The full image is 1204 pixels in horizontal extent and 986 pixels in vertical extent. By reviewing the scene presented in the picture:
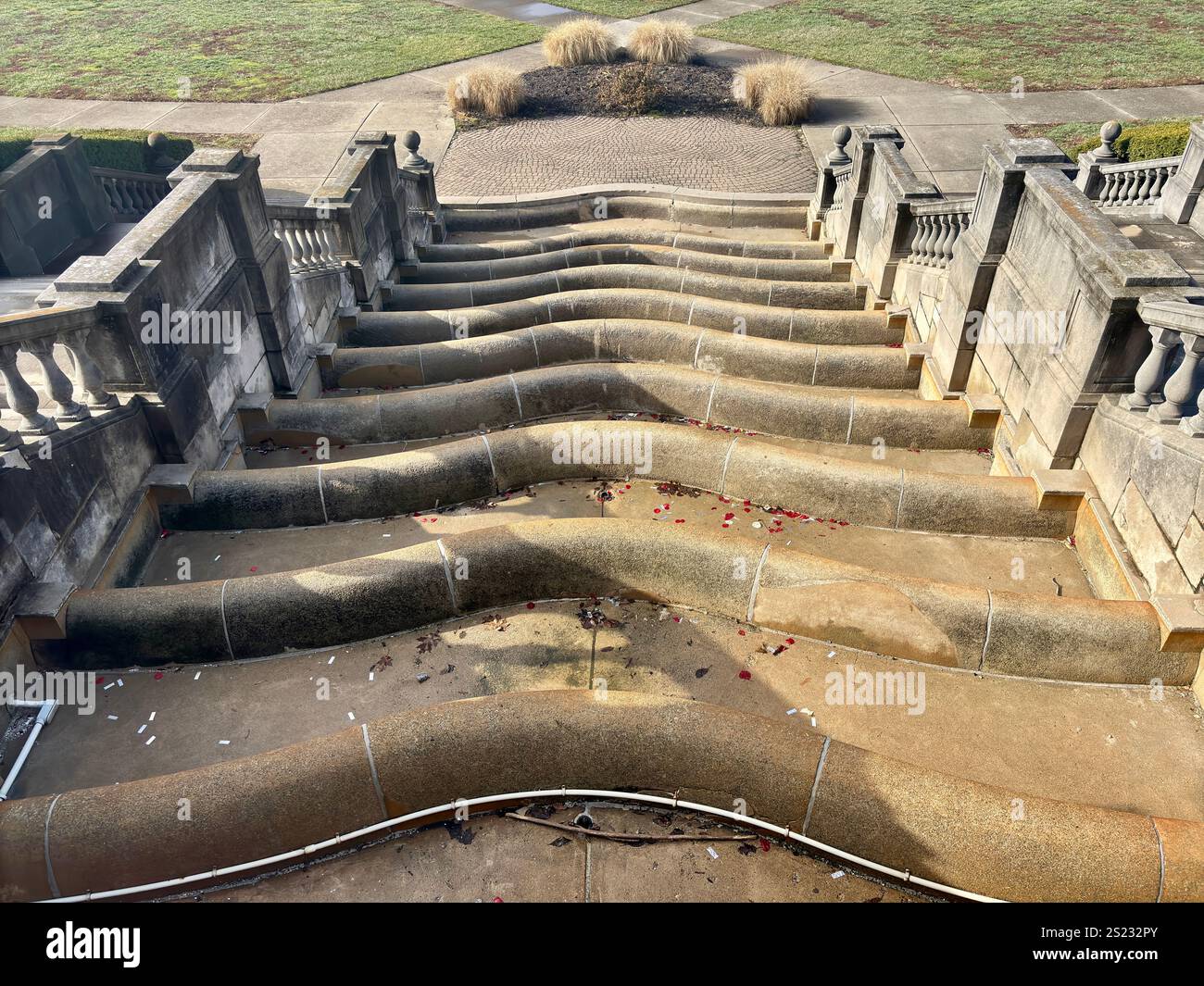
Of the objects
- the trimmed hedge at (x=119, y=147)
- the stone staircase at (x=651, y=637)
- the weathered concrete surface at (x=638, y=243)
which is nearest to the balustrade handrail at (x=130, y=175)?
the trimmed hedge at (x=119, y=147)

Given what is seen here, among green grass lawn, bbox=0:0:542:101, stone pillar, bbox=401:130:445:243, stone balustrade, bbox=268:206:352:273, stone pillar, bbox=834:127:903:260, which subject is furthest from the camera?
green grass lawn, bbox=0:0:542:101

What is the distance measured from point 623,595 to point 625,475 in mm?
1950

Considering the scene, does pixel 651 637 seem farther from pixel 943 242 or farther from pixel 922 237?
pixel 922 237

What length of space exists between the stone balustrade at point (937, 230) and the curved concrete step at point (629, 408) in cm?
257

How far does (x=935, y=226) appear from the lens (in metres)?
11.5

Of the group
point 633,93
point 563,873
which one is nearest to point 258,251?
point 563,873

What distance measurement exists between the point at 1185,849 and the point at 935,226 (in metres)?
8.86

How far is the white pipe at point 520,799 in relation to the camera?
17.0 ft

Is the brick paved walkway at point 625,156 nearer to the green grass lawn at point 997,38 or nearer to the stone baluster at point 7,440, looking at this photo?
the green grass lawn at point 997,38

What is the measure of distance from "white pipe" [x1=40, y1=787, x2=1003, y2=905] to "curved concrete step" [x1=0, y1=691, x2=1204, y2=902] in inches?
1.7

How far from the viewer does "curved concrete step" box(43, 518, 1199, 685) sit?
6664mm

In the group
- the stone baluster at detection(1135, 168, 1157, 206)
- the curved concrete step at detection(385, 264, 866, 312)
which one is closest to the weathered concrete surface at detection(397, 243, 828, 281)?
the curved concrete step at detection(385, 264, 866, 312)

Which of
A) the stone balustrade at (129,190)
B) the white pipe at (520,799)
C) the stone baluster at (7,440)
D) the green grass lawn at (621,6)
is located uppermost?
the stone baluster at (7,440)

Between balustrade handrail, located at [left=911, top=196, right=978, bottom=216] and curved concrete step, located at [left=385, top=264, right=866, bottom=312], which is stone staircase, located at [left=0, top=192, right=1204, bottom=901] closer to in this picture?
balustrade handrail, located at [left=911, top=196, right=978, bottom=216]
